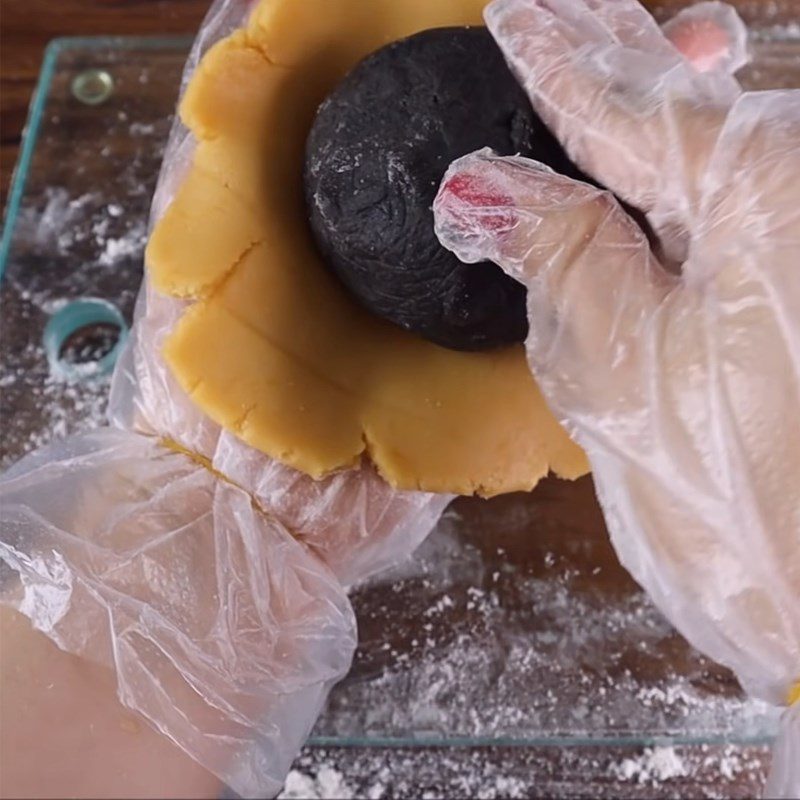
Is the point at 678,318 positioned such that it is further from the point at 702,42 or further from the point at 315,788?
the point at 315,788

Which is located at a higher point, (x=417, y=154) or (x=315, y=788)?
(x=417, y=154)

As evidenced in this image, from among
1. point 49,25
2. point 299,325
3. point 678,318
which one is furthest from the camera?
point 49,25

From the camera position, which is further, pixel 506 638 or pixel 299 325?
pixel 506 638

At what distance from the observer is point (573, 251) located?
1.71ft

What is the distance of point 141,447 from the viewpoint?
2.28 feet

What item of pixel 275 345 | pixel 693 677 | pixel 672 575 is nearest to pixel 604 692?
pixel 693 677

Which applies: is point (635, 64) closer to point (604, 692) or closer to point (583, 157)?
point (583, 157)

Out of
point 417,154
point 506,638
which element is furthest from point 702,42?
point 506,638

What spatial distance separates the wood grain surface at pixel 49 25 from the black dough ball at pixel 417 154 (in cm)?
48

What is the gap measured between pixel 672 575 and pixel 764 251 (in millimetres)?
181

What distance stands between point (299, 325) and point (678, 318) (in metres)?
0.25

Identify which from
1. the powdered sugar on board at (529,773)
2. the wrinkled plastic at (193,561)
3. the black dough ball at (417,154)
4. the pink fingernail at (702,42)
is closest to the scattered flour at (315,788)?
the powdered sugar on board at (529,773)

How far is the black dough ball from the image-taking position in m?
0.59

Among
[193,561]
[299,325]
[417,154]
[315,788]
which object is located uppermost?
[417,154]
